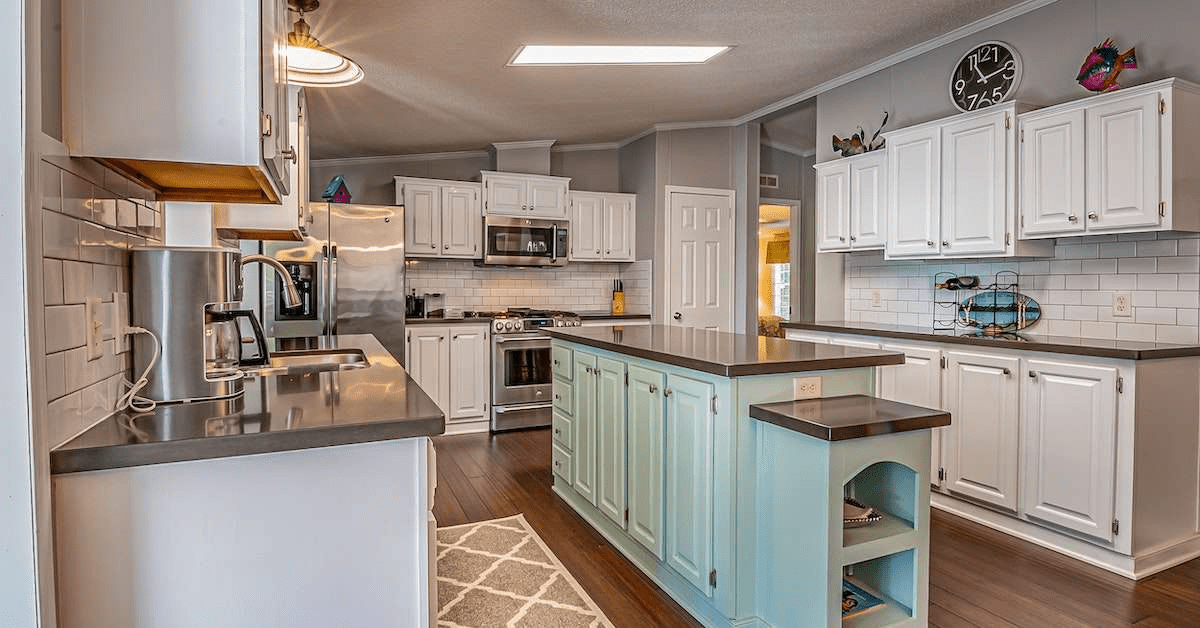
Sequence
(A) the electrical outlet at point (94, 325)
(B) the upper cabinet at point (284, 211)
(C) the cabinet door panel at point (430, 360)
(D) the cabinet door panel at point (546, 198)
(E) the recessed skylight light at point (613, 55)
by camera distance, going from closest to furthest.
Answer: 1. (A) the electrical outlet at point (94, 325)
2. (B) the upper cabinet at point (284, 211)
3. (E) the recessed skylight light at point (613, 55)
4. (C) the cabinet door panel at point (430, 360)
5. (D) the cabinet door panel at point (546, 198)

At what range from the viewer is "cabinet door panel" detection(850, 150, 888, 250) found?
164 inches

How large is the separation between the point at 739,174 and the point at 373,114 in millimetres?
3167

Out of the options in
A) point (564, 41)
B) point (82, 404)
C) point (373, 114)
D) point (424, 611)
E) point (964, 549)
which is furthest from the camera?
point (373, 114)

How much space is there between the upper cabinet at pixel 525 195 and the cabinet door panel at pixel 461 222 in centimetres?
13

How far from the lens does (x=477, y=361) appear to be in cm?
544

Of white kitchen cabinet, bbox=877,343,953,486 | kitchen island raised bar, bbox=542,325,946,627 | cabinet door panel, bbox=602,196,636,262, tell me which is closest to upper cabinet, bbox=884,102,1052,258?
white kitchen cabinet, bbox=877,343,953,486

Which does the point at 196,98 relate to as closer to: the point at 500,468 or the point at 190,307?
the point at 190,307

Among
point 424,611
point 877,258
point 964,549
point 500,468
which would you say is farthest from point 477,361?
point 424,611

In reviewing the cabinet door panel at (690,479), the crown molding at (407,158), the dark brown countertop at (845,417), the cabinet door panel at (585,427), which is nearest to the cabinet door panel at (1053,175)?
the dark brown countertop at (845,417)

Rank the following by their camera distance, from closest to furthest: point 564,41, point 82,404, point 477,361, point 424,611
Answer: point 82,404, point 424,611, point 564,41, point 477,361

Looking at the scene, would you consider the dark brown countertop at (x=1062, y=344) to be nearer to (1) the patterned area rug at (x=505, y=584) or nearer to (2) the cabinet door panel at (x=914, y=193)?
(2) the cabinet door panel at (x=914, y=193)

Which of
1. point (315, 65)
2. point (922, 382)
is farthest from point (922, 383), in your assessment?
point (315, 65)

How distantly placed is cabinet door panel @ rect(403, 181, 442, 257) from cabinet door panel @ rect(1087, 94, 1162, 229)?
439 cm

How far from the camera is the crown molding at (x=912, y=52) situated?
140 inches
